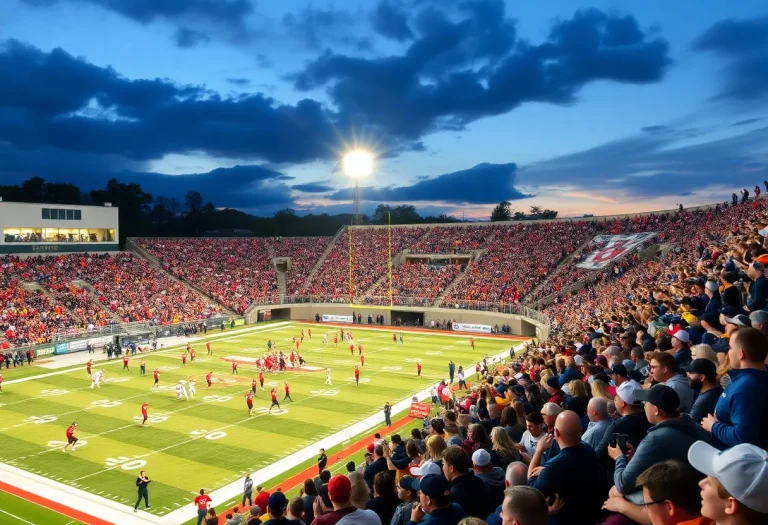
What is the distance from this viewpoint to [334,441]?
22.3 metres

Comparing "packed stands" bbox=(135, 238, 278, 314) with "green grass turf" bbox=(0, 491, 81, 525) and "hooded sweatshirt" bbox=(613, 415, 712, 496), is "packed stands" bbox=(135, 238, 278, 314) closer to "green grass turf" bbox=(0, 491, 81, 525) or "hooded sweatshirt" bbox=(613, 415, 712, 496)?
"green grass turf" bbox=(0, 491, 81, 525)

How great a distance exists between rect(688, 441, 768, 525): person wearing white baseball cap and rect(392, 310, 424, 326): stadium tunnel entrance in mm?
52627

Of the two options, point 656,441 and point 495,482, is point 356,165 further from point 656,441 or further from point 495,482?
point 656,441

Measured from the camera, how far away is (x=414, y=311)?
2157 inches

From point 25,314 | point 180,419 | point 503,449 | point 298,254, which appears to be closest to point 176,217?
point 298,254

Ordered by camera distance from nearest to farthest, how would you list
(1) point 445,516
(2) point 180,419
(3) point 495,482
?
(1) point 445,516
(3) point 495,482
(2) point 180,419

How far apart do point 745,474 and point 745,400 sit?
1.80 meters

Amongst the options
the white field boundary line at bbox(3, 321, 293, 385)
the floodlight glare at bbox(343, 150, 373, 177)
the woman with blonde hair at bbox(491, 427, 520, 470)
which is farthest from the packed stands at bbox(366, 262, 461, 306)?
the woman with blonde hair at bbox(491, 427, 520, 470)

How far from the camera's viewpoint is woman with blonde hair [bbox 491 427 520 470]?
6.60 meters

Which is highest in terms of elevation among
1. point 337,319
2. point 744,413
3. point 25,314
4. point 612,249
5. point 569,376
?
point 612,249

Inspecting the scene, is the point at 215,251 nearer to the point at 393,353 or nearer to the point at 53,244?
the point at 53,244

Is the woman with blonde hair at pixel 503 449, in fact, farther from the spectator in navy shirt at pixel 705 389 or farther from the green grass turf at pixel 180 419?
the green grass turf at pixel 180 419

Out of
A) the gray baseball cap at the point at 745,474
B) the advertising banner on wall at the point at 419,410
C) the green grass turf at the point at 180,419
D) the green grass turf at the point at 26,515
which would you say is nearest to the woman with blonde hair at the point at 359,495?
the gray baseball cap at the point at 745,474

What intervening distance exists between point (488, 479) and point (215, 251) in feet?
216
